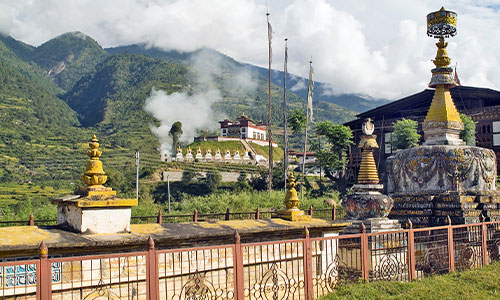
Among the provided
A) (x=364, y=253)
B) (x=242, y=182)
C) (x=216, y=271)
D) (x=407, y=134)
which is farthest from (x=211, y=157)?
(x=216, y=271)

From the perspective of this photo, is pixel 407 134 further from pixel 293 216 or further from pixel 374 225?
pixel 293 216

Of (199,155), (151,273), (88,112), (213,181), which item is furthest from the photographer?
(88,112)

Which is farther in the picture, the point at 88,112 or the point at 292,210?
the point at 88,112

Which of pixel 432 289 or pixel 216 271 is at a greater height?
pixel 216 271

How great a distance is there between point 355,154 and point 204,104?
117 metres

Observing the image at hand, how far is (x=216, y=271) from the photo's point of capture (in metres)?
8.38

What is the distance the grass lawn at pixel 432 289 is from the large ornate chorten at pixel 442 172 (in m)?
5.07

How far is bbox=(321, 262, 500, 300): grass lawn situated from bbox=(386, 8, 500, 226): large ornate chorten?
200 inches

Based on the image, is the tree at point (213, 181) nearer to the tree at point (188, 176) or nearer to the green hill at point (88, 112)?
the tree at point (188, 176)

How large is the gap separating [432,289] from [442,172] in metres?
7.73

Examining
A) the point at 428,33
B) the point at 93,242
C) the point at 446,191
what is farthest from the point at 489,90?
the point at 93,242

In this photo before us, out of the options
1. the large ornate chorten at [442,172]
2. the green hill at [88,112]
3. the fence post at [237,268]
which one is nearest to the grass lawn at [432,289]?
the fence post at [237,268]

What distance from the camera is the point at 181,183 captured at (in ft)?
217

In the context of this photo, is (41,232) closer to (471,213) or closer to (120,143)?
(471,213)
